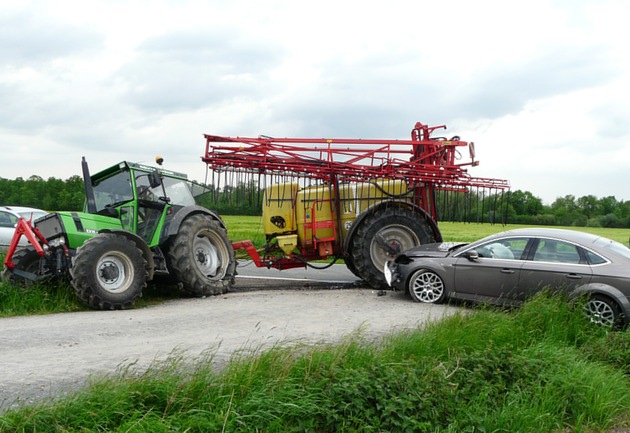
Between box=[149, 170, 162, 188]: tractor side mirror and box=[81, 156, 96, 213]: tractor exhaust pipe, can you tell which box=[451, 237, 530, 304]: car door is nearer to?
box=[149, 170, 162, 188]: tractor side mirror

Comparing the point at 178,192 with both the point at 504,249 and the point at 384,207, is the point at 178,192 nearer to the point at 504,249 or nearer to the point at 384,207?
the point at 384,207

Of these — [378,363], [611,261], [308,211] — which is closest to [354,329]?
[378,363]

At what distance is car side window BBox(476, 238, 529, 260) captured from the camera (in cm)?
927

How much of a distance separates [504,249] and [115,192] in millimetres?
6821

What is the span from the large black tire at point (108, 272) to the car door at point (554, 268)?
19.6ft

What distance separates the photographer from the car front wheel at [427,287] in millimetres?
9812

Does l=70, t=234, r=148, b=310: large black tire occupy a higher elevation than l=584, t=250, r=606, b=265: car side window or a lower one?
lower

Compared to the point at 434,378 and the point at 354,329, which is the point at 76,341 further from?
the point at 434,378

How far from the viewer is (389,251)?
1198 cm

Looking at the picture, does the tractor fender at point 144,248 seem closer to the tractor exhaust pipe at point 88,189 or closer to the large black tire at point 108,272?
the large black tire at point 108,272

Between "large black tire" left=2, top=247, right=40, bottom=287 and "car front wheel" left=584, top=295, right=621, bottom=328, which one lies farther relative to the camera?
"large black tire" left=2, top=247, right=40, bottom=287

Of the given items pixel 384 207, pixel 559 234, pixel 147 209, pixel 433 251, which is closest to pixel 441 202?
pixel 384 207

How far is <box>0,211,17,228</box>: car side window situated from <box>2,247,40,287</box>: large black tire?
713 cm

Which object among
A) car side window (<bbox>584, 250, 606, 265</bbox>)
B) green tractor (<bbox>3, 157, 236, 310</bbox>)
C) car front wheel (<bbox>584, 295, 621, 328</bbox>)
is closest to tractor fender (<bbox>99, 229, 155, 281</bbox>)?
green tractor (<bbox>3, 157, 236, 310</bbox>)
